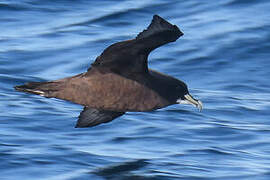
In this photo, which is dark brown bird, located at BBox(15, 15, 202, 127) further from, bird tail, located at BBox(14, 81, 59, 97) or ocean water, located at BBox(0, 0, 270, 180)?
ocean water, located at BBox(0, 0, 270, 180)

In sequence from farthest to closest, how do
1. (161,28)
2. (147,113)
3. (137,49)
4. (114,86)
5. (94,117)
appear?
(147,113)
(94,117)
(114,86)
(137,49)
(161,28)

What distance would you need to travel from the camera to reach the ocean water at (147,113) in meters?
9.02

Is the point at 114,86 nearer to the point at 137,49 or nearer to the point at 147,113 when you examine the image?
the point at 137,49

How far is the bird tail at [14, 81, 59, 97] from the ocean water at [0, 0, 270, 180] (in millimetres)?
867

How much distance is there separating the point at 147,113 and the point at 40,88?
9.36 ft

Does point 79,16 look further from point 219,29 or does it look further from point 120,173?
point 120,173

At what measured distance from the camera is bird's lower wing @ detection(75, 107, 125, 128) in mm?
9234

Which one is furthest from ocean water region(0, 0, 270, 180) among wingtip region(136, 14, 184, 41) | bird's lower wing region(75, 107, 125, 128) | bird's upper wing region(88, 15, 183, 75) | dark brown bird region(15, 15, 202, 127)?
wingtip region(136, 14, 184, 41)

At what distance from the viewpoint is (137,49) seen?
27.1 ft

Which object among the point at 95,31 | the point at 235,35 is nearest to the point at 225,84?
the point at 235,35

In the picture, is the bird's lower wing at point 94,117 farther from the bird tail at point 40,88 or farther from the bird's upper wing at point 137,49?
the bird tail at point 40,88

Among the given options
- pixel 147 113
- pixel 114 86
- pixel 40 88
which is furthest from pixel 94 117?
pixel 147 113

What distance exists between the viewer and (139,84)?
28.0 feet

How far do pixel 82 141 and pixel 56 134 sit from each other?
1.24 feet
